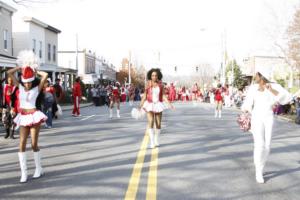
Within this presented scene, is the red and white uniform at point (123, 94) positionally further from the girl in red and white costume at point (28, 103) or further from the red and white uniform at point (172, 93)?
the girl in red and white costume at point (28, 103)

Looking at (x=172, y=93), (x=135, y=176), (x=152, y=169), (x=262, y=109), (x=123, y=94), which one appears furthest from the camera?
(x=123, y=94)

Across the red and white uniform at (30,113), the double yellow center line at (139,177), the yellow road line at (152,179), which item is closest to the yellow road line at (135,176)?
the double yellow center line at (139,177)

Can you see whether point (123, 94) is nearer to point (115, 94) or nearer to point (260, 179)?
point (115, 94)

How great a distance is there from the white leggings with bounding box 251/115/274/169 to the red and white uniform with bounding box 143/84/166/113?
14.0ft

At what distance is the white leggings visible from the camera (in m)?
7.53

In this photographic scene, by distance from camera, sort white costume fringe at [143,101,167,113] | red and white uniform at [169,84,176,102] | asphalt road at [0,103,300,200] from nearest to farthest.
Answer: asphalt road at [0,103,300,200] < white costume fringe at [143,101,167,113] < red and white uniform at [169,84,176,102]

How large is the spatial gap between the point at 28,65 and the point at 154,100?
4.51 metres

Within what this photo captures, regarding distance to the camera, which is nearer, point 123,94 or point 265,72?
point 265,72

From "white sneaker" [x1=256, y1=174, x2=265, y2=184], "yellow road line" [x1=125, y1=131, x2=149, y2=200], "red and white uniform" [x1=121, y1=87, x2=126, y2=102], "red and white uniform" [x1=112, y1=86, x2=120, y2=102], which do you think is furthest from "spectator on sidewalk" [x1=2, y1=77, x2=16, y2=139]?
"red and white uniform" [x1=121, y1=87, x2=126, y2=102]

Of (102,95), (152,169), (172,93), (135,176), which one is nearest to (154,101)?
(152,169)

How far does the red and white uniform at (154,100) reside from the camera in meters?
11.6

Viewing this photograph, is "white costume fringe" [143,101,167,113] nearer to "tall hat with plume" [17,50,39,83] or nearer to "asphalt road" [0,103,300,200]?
"asphalt road" [0,103,300,200]

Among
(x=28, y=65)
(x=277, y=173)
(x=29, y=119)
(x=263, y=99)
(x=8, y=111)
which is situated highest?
(x=28, y=65)

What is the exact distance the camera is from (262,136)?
25.0 feet
